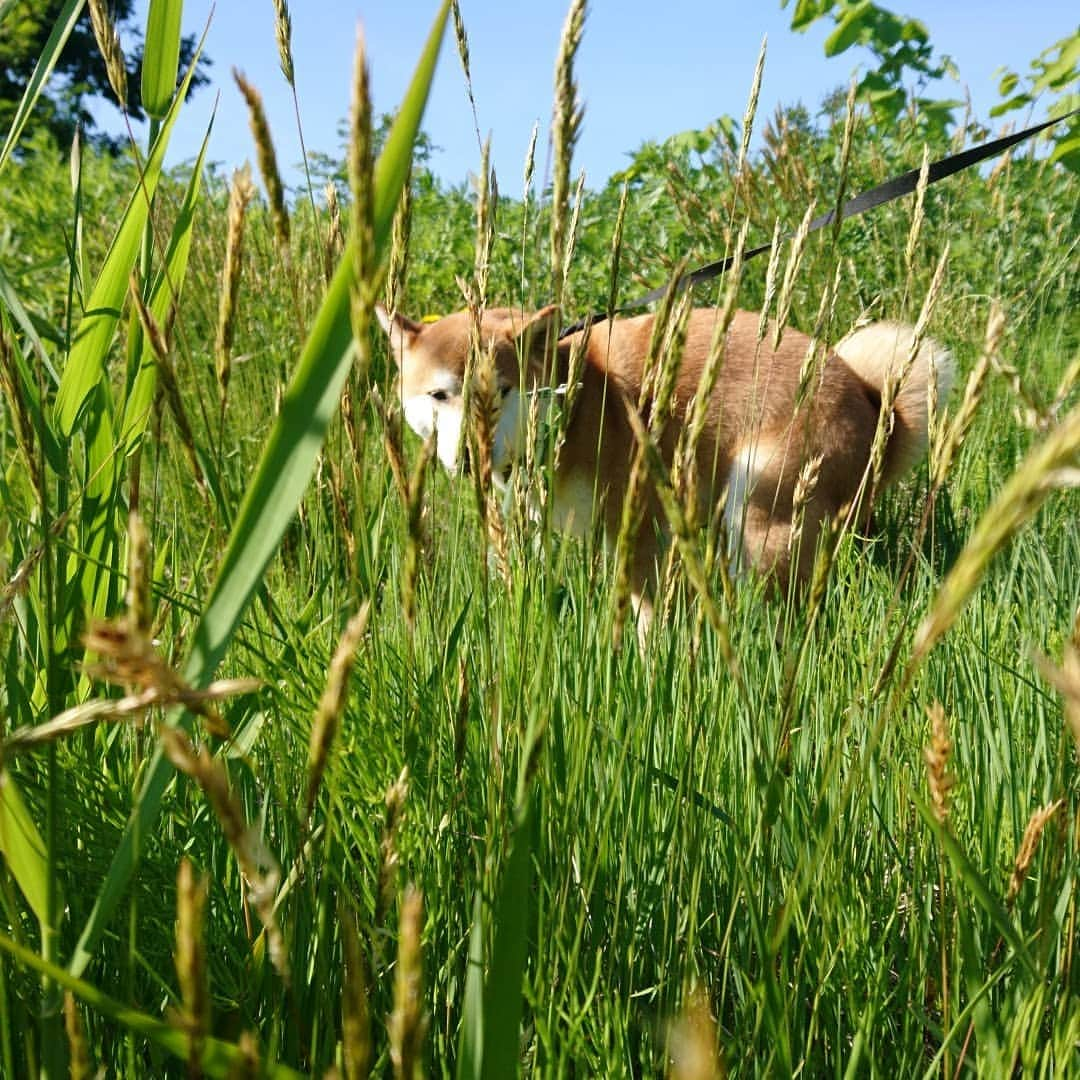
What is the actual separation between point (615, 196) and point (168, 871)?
20.0ft

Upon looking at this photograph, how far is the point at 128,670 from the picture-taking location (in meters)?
0.41

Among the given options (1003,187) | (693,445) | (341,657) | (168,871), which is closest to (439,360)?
(1003,187)

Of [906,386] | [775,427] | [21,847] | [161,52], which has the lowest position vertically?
[21,847]

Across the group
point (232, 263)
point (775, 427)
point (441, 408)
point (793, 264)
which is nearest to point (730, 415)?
point (775, 427)

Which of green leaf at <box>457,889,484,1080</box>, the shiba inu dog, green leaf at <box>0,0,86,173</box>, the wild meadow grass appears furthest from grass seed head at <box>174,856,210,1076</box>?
the shiba inu dog

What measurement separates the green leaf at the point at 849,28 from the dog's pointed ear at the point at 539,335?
1.72m

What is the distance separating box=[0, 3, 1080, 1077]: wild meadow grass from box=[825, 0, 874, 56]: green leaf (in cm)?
310

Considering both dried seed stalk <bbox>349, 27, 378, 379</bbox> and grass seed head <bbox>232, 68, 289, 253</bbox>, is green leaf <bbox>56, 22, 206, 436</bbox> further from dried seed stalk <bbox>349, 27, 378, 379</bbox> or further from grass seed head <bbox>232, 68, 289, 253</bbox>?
dried seed stalk <bbox>349, 27, 378, 379</bbox>

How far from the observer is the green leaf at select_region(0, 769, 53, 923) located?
68cm

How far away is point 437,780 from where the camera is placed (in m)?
1.14

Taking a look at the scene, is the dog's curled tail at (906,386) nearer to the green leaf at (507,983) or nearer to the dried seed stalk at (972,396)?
the dried seed stalk at (972,396)

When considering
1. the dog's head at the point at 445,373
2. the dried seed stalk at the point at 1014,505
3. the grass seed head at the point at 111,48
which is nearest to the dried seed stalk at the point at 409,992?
the dried seed stalk at the point at 1014,505

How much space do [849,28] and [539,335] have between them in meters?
1.92

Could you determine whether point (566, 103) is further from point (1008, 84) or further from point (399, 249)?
point (1008, 84)
